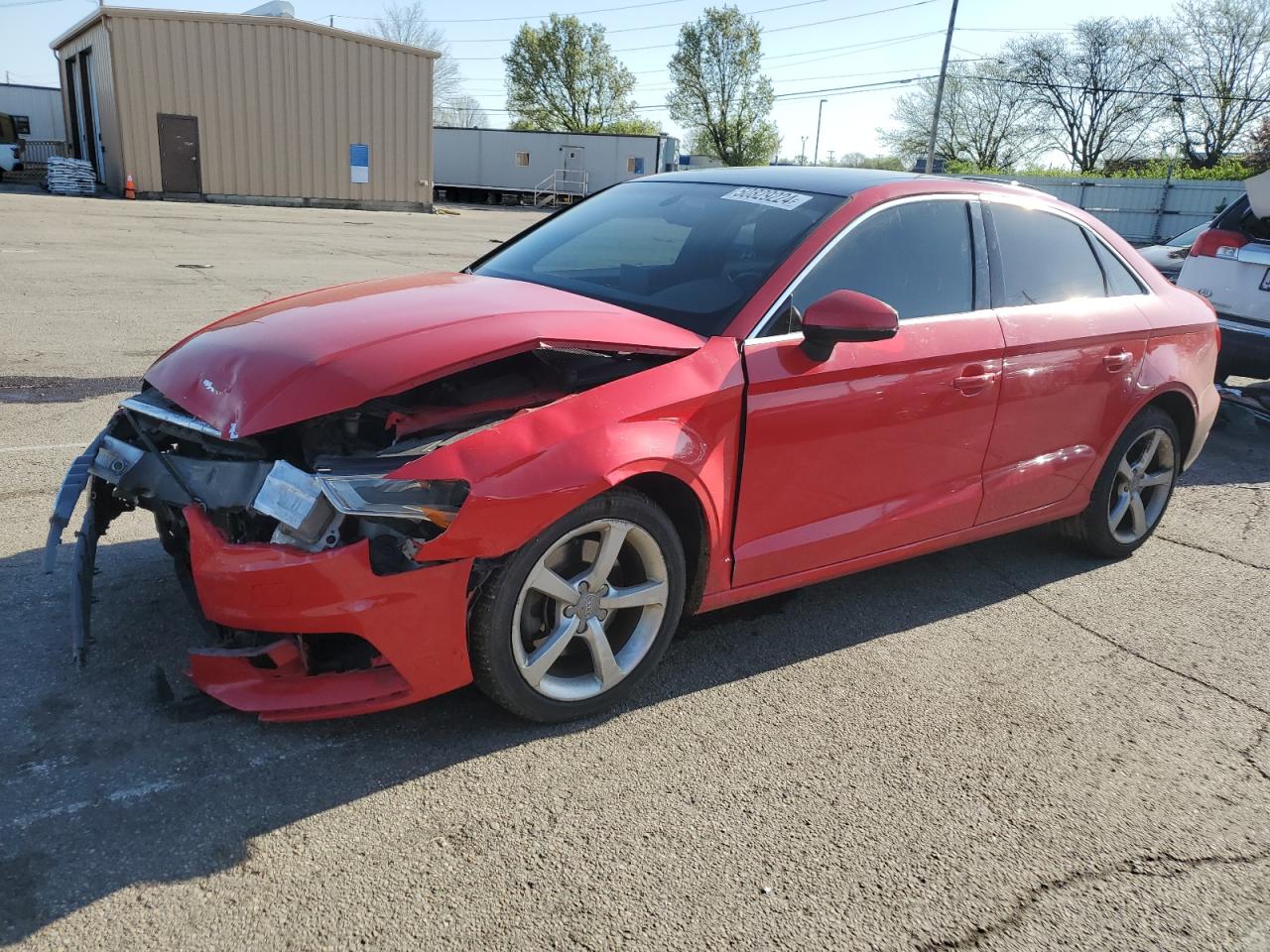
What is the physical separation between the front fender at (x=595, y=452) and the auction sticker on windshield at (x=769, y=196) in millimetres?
873

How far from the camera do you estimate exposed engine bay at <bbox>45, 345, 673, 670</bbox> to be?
2.55 meters

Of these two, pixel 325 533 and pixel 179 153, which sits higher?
pixel 179 153

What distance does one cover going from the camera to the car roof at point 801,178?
382 centimetres

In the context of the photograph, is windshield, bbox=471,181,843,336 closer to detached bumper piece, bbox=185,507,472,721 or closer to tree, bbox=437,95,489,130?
detached bumper piece, bbox=185,507,472,721

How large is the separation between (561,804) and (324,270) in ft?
40.1

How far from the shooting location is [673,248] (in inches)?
150

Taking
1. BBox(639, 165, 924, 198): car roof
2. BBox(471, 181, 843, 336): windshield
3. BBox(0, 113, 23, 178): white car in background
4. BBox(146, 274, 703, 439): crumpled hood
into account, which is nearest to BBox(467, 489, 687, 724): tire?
BBox(146, 274, 703, 439): crumpled hood

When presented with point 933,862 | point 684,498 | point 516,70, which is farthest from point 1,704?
point 516,70

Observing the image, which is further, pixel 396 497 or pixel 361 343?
pixel 361 343

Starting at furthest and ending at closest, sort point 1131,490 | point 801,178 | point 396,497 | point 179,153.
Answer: point 179,153 < point 1131,490 < point 801,178 < point 396,497

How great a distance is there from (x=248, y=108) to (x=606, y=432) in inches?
1239

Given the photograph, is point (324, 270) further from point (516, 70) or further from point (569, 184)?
point (516, 70)

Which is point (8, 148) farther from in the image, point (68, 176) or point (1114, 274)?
point (1114, 274)

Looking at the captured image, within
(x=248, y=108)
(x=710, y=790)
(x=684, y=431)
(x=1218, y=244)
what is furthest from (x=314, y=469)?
(x=248, y=108)
